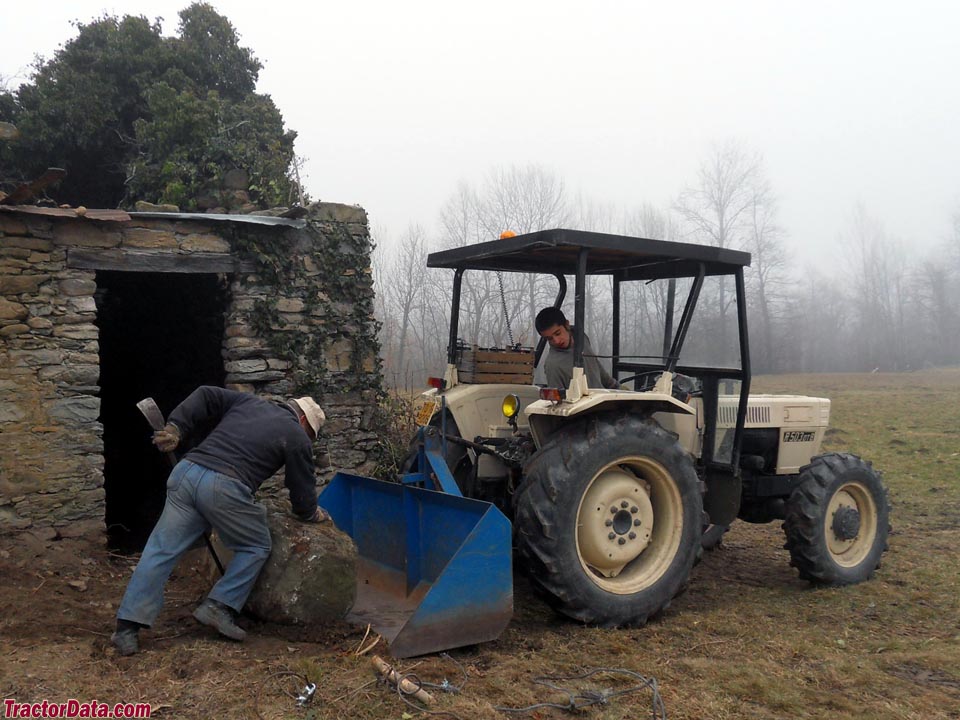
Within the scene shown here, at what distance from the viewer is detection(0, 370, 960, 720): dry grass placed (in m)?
3.47

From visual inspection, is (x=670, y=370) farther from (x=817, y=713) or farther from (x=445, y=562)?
(x=817, y=713)

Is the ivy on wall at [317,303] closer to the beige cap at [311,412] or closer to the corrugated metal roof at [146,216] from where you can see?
the corrugated metal roof at [146,216]

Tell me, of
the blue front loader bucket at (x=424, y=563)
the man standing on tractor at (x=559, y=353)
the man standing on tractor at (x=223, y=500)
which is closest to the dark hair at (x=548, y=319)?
the man standing on tractor at (x=559, y=353)

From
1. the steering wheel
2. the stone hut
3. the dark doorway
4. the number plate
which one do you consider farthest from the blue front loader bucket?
the dark doorway

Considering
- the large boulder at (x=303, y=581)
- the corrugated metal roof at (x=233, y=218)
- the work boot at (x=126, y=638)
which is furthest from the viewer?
the corrugated metal roof at (x=233, y=218)

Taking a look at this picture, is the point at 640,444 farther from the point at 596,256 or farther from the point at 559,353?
the point at 596,256

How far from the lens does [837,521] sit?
5.79 meters

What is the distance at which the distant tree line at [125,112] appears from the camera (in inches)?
436

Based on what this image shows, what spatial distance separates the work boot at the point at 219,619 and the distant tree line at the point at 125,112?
7.17 m

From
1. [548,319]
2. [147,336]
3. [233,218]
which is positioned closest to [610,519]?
[548,319]

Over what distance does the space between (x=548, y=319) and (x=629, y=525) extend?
1448 mm

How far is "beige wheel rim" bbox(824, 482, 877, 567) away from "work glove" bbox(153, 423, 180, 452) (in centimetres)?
443

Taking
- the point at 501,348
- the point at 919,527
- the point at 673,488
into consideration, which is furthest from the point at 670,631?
the point at 919,527

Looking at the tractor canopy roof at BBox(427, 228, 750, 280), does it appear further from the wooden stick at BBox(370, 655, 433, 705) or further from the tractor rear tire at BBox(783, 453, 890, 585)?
the wooden stick at BBox(370, 655, 433, 705)
